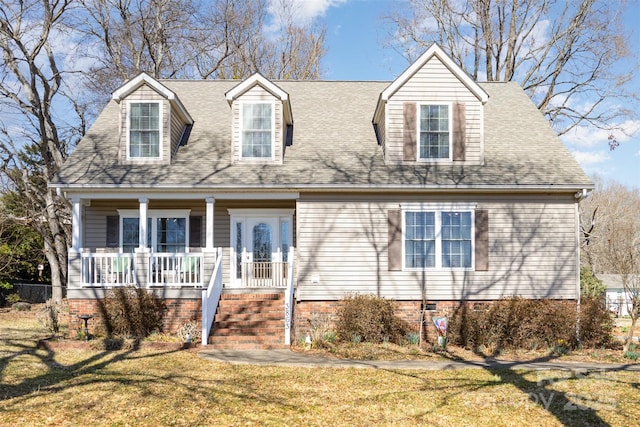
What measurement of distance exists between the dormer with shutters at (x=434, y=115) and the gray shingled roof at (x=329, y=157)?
39cm

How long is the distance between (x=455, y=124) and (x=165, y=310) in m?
8.44

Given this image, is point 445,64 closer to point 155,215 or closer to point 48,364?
point 155,215

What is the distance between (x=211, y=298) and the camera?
1351 cm

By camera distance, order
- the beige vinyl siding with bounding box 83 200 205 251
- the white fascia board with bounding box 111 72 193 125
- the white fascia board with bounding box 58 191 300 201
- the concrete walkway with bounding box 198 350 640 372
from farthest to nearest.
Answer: the beige vinyl siding with bounding box 83 200 205 251, the white fascia board with bounding box 111 72 193 125, the white fascia board with bounding box 58 191 300 201, the concrete walkway with bounding box 198 350 640 372

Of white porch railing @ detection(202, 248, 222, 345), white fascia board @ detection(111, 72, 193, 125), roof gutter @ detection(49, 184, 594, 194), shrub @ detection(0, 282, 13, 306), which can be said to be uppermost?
white fascia board @ detection(111, 72, 193, 125)

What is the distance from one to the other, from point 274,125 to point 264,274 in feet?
13.1

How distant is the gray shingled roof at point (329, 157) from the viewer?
14.4 m

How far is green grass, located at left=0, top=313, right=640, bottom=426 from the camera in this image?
25.0 feet

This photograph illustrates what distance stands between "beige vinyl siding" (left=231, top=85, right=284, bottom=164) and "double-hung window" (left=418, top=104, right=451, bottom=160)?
140 inches

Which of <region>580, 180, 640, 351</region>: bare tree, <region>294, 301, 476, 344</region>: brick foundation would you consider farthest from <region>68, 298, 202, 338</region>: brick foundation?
<region>580, 180, 640, 351</region>: bare tree

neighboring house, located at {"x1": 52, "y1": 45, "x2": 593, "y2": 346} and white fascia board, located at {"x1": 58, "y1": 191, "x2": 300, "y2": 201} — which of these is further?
white fascia board, located at {"x1": 58, "y1": 191, "x2": 300, "y2": 201}

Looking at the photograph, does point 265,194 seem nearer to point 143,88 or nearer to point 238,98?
point 238,98

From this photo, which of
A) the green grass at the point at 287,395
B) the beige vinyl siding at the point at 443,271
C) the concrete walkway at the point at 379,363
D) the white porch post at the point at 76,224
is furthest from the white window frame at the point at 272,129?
the green grass at the point at 287,395

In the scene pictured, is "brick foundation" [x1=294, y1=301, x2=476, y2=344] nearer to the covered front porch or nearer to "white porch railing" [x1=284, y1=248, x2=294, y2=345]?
"white porch railing" [x1=284, y1=248, x2=294, y2=345]
